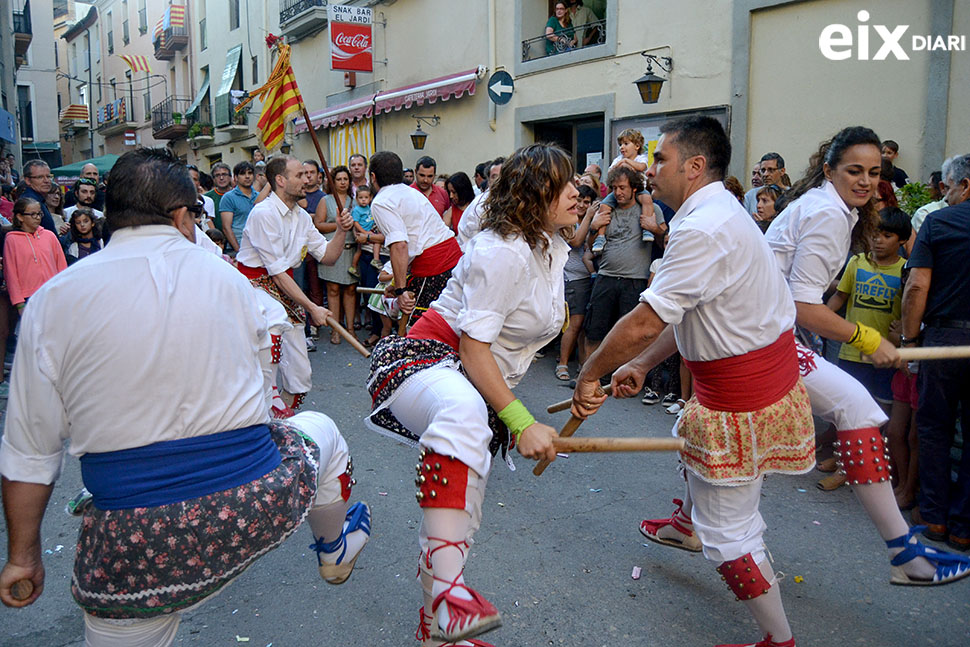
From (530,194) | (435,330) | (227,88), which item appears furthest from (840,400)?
(227,88)

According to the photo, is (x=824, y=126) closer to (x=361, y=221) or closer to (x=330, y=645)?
(x=361, y=221)

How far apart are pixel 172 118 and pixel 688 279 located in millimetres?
29656

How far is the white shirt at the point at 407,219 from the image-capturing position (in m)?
5.96

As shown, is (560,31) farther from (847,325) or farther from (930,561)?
(930,561)

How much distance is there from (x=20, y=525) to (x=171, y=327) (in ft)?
2.12

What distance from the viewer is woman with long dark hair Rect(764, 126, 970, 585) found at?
2955 mm

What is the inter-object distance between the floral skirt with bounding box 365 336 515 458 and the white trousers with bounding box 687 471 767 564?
82 cm

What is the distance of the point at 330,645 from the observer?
2.98 meters

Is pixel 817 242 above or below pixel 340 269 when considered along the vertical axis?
above

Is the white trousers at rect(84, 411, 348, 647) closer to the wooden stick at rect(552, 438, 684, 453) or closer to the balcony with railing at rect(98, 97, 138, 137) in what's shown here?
the wooden stick at rect(552, 438, 684, 453)

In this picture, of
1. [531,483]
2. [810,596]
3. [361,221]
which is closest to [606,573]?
[810,596]

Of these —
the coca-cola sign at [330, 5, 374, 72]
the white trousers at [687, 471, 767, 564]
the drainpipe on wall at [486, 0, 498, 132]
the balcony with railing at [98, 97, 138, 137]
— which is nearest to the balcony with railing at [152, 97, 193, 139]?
the balcony with railing at [98, 97, 138, 137]

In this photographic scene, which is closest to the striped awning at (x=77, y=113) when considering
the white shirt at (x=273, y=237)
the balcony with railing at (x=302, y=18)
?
the balcony with railing at (x=302, y=18)

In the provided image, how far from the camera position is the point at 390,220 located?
595 cm
